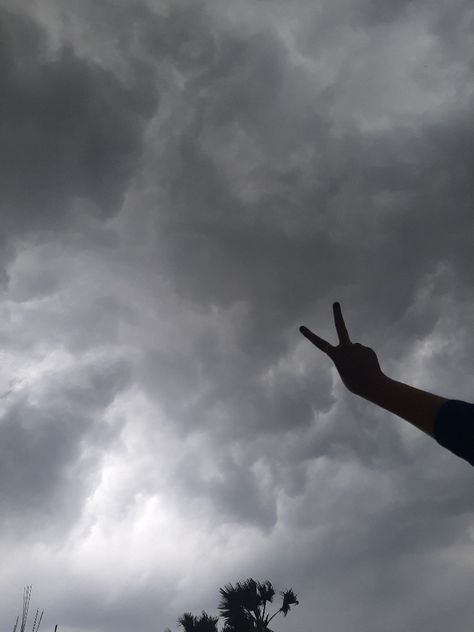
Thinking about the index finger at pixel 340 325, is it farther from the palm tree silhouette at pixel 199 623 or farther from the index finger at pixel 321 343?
the palm tree silhouette at pixel 199 623

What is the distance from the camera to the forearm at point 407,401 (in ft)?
5.08

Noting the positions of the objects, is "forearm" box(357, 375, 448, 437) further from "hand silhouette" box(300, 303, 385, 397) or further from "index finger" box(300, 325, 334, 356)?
"index finger" box(300, 325, 334, 356)

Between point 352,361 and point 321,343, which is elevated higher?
point 321,343

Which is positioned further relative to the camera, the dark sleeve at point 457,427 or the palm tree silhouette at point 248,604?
the palm tree silhouette at point 248,604

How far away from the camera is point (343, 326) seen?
2.15 metres

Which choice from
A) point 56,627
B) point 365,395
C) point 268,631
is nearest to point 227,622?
point 268,631

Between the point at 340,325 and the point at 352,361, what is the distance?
0.80ft

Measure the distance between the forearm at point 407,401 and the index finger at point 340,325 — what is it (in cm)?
34

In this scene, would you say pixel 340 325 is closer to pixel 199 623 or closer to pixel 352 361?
pixel 352 361

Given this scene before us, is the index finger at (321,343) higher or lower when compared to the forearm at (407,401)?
higher

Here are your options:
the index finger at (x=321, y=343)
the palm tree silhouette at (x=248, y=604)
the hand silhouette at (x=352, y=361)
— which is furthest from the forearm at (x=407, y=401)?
the palm tree silhouette at (x=248, y=604)

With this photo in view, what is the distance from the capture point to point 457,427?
4.62 feet

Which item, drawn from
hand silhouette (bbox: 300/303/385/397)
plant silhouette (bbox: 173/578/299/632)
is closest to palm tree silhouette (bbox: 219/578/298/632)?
plant silhouette (bbox: 173/578/299/632)

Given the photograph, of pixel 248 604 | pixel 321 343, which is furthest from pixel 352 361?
pixel 248 604
